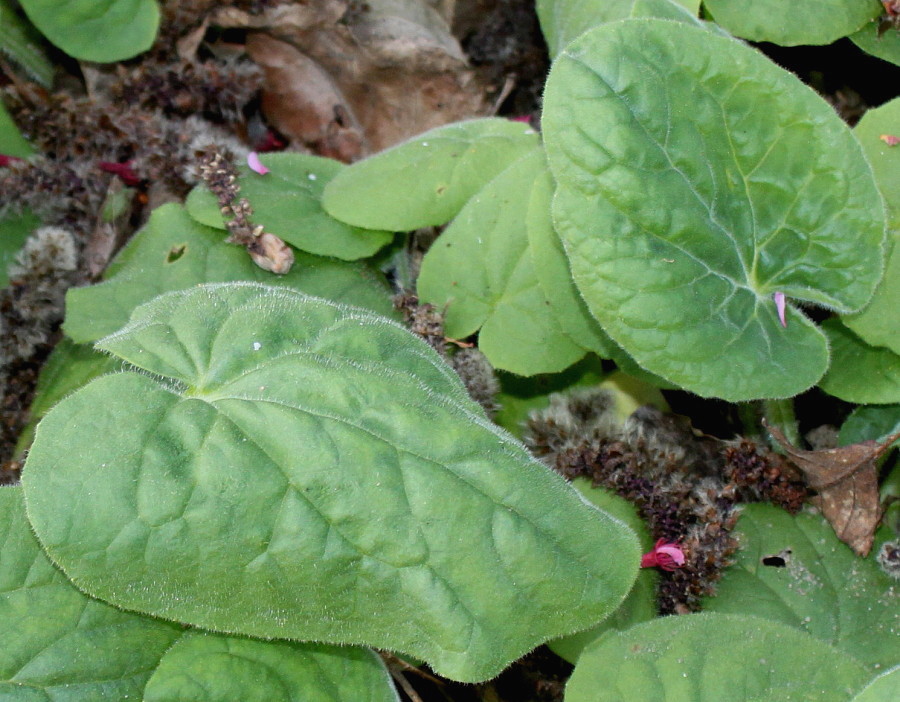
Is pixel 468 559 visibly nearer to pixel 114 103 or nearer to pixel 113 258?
pixel 113 258

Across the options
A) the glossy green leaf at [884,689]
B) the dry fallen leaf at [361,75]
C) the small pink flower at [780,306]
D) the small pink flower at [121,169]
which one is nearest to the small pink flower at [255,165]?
the small pink flower at [121,169]

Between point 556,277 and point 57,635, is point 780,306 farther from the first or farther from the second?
point 57,635

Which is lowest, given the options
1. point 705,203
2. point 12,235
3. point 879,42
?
point 12,235

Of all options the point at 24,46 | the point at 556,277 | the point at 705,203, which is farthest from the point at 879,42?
the point at 24,46

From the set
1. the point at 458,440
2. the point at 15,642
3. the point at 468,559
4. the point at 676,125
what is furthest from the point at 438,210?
the point at 15,642

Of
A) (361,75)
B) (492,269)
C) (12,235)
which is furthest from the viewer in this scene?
(361,75)

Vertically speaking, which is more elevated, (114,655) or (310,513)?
(310,513)
